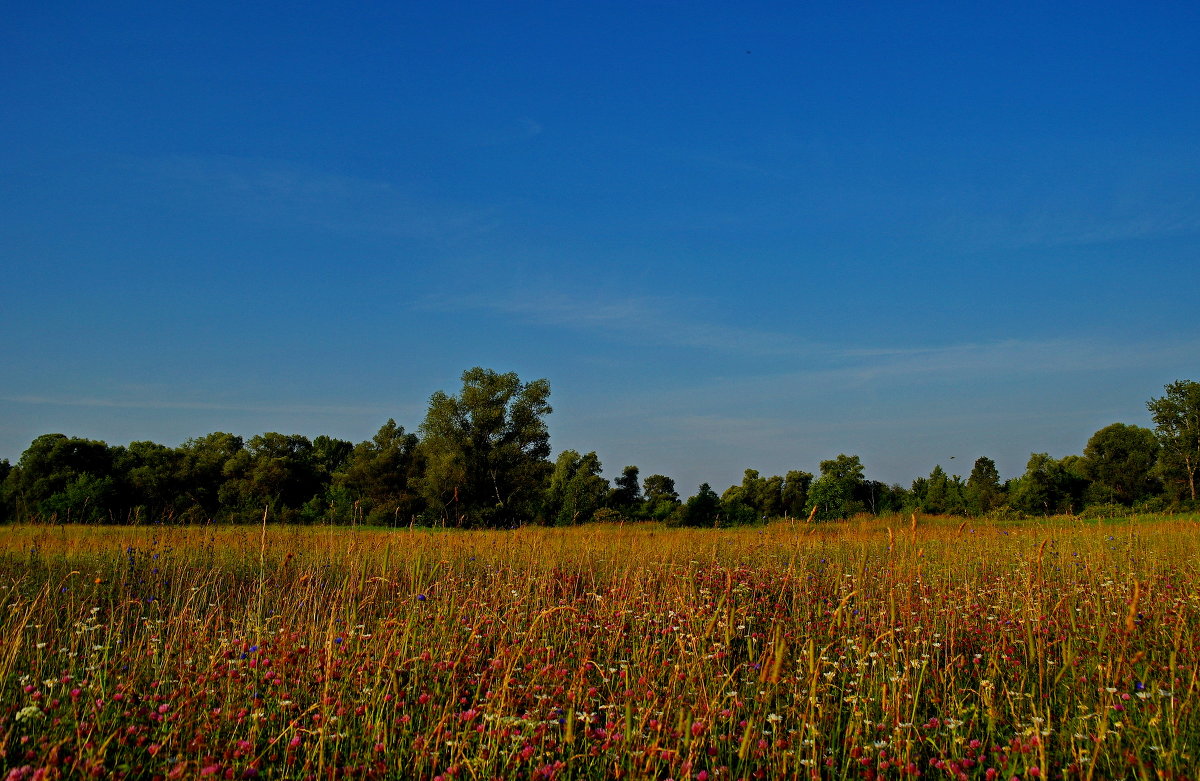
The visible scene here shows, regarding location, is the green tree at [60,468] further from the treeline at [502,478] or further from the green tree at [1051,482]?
the green tree at [1051,482]

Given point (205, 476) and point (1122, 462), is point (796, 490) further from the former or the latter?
point (205, 476)

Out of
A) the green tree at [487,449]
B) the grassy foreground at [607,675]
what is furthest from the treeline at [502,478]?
the grassy foreground at [607,675]

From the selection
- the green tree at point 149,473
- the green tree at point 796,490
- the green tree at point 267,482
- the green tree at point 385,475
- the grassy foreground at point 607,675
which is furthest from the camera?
the green tree at point 796,490

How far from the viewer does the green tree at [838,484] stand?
4019 centimetres

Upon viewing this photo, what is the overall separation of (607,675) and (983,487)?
44574 mm

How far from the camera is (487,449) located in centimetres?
Result: 3800

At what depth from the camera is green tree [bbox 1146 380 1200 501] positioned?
40.0 m

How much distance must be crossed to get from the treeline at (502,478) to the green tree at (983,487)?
9cm

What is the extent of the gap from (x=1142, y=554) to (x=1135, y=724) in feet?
22.9

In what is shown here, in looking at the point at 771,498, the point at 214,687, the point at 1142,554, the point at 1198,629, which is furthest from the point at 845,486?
the point at 214,687

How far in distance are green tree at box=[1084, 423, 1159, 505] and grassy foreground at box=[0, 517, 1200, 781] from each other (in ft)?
141

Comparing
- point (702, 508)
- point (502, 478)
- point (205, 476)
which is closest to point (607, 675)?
point (502, 478)

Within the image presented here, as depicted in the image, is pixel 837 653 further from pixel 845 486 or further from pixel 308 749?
pixel 845 486

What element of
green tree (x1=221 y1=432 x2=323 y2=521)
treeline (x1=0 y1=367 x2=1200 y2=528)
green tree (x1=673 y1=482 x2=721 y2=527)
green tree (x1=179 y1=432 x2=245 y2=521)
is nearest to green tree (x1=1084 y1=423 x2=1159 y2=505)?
treeline (x1=0 y1=367 x2=1200 y2=528)
